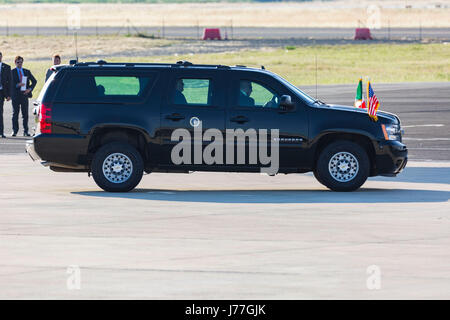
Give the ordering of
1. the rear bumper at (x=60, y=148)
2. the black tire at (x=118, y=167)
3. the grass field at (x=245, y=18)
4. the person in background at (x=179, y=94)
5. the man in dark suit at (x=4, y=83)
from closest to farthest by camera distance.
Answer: the black tire at (x=118, y=167) < the rear bumper at (x=60, y=148) < the person in background at (x=179, y=94) < the man in dark suit at (x=4, y=83) < the grass field at (x=245, y=18)

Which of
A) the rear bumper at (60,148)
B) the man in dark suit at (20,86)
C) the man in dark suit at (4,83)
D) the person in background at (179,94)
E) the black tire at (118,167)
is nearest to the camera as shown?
the black tire at (118,167)

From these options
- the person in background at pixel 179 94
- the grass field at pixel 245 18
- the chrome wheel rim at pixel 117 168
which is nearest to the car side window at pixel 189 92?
the person in background at pixel 179 94

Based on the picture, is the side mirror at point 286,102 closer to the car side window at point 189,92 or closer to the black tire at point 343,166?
the black tire at point 343,166

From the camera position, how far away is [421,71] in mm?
51375

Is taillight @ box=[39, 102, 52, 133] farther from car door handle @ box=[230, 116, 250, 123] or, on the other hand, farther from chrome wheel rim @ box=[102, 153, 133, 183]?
car door handle @ box=[230, 116, 250, 123]

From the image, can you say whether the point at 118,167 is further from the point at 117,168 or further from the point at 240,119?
the point at 240,119

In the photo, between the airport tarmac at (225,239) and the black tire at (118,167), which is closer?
the airport tarmac at (225,239)

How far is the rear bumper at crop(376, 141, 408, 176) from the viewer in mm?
15750

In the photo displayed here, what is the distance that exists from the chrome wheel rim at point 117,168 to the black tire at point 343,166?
9.25 feet

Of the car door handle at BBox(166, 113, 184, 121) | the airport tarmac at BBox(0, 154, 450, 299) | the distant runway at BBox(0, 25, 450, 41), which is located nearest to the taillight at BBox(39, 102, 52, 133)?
the airport tarmac at BBox(0, 154, 450, 299)

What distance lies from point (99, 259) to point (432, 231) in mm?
4056

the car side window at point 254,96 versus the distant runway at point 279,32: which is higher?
the distant runway at point 279,32

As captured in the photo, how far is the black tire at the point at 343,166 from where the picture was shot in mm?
15656

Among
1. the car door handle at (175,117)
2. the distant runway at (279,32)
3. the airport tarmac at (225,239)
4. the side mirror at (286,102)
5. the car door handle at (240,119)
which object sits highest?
the distant runway at (279,32)
